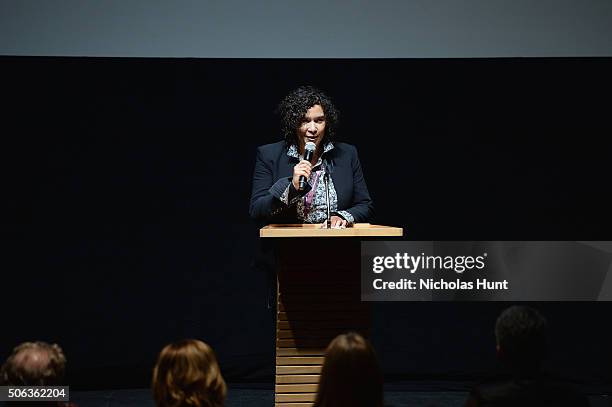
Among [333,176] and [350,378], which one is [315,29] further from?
[350,378]

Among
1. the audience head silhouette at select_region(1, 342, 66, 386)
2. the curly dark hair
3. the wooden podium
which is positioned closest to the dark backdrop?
the curly dark hair

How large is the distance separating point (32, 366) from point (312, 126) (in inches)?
73.5

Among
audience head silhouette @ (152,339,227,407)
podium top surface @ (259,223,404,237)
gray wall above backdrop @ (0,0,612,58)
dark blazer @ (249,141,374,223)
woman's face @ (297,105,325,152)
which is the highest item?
gray wall above backdrop @ (0,0,612,58)

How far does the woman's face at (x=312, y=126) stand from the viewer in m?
3.61

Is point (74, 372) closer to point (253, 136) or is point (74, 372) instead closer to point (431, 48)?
point (253, 136)

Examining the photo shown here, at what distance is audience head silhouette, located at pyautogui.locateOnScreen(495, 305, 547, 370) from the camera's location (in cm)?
211

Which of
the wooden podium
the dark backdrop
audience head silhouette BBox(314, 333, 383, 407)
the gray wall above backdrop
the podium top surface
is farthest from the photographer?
the dark backdrop

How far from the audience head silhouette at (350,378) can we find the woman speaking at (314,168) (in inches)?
57.4

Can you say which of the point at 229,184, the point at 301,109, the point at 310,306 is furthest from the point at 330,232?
the point at 229,184

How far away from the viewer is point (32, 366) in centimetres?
209

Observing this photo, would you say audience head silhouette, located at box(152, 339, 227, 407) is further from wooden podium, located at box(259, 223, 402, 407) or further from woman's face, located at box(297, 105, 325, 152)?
→ woman's face, located at box(297, 105, 325, 152)

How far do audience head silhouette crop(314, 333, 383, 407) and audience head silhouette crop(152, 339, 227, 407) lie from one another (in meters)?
0.29

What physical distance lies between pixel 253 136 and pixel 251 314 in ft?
3.82

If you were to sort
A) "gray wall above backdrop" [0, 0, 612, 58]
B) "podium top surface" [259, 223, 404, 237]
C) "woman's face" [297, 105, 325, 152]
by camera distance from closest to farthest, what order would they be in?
"podium top surface" [259, 223, 404, 237] → "woman's face" [297, 105, 325, 152] → "gray wall above backdrop" [0, 0, 612, 58]
